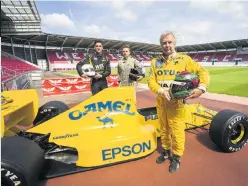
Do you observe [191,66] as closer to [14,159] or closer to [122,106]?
[122,106]

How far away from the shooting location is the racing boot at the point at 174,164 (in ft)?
9.82

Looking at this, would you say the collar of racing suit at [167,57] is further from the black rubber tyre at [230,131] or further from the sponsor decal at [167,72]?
the black rubber tyre at [230,131]

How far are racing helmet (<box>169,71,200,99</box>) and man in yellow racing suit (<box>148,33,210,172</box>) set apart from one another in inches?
3.1

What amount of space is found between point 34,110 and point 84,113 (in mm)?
1248

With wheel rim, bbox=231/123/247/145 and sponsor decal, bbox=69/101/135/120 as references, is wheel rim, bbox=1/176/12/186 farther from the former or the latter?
wheel rim, bbox=231/123/247/145

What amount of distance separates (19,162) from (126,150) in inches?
58.6

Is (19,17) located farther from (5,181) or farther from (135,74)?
(5,181)

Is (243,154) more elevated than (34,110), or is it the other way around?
(34,110)

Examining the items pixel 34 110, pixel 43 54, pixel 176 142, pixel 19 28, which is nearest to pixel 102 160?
pixel 176 142

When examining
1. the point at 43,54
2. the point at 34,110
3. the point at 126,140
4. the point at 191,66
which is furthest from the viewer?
the point at 43,54

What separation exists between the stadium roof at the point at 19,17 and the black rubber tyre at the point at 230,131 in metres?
20.9

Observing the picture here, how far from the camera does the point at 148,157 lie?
3414 millimetres

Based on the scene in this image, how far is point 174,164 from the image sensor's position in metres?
3.04


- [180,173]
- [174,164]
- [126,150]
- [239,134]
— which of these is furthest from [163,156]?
[239,134]
